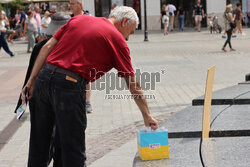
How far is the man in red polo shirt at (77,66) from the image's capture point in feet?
12.0

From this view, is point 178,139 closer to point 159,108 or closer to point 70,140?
Answer: point 70,140

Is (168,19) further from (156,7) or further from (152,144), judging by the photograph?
(152,144)

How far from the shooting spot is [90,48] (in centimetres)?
365

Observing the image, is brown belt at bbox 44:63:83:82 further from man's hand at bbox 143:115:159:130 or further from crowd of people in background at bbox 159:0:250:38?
crowd of people in background at bbox 159:0:250:38

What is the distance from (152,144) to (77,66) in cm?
126

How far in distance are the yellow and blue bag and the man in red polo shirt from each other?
586 mm

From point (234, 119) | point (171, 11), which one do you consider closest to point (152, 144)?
point (234, 119)

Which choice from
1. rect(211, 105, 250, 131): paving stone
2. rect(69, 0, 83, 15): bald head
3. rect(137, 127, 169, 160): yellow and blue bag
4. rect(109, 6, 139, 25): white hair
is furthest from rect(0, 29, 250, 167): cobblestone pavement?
rect(109, 6, 139, 25): white hair

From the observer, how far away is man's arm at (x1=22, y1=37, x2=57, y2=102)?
3.88 m

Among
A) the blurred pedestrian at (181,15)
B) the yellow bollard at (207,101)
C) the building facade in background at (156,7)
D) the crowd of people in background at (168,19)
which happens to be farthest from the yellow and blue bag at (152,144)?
the building facade in background at (156,7)

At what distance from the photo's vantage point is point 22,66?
1517 centimetres

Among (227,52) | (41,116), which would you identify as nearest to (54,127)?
(41,116)

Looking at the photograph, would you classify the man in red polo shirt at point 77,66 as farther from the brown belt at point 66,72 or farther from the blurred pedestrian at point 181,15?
the blurred pedestrian at point 181,15

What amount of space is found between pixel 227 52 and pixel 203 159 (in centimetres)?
1302
